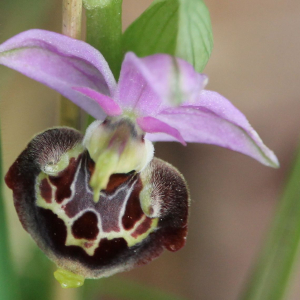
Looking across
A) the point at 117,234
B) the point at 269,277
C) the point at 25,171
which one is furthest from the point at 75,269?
the point at 269,277

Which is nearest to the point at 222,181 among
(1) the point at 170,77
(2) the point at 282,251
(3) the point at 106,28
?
(2) the point at 282,251

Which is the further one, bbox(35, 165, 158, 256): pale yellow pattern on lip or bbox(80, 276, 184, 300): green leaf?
bbox(80, 276, 184, 300): green leaf

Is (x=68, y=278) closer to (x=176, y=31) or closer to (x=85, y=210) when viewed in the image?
(x=85, y=210)

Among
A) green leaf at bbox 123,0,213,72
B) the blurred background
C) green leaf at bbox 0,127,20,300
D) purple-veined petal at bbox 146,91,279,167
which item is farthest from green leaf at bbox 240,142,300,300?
the blurred background

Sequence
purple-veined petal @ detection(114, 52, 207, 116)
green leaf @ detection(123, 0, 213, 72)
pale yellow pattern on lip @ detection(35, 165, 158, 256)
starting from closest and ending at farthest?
purple-veined petal @ detection(114, 52, 207, 116) < green leaf @ detection(123, 0, 213, 72) < pale yellow pattern on lip @ detection(35, 165, 158, 256)

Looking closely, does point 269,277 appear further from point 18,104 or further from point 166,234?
point 18,104

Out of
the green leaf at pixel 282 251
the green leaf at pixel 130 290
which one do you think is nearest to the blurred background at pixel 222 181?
the green leaf at pixel 130 290

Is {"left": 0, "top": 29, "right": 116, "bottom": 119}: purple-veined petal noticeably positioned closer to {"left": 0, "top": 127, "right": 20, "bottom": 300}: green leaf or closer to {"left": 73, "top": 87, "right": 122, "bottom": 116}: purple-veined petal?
{"left": 73, "top": 87, "right": 122, "bottom": 116}: purple-veined petal
